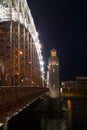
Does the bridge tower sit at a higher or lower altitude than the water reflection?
higher

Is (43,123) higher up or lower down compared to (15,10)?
lower down

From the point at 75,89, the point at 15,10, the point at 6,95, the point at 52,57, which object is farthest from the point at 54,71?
the point at 75,89

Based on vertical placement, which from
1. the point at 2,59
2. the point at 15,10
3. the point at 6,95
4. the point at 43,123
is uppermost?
the point at 15,10

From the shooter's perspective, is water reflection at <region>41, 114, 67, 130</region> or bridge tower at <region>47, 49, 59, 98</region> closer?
water reflection at <region>41, 114, 67, 130</region>

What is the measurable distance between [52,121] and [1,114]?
45650 mm

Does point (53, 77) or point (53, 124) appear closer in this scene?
point (53, 124)

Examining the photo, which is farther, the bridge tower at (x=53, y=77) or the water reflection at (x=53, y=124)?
the bridge tower at (x=53, y=77)

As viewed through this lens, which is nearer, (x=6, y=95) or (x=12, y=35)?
(x=6, y=95)

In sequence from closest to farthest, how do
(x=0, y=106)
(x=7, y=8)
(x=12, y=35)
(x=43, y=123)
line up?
(x=0, y=106)
(x=7, y=8)
(x=12, y=35)
(x=43, y=123)

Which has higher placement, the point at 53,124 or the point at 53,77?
the point at 53,77

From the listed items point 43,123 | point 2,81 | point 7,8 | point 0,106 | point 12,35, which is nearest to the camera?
point 0,106

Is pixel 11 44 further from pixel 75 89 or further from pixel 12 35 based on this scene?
pixel 75 89

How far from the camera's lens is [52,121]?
197ft

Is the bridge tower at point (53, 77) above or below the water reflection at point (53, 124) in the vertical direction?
above
